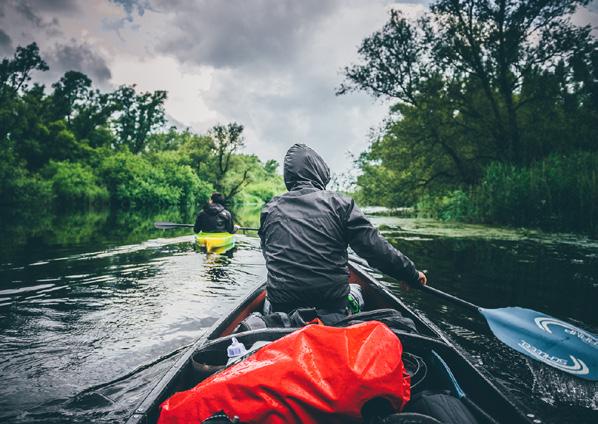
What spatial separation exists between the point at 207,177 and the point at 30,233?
37438 mm

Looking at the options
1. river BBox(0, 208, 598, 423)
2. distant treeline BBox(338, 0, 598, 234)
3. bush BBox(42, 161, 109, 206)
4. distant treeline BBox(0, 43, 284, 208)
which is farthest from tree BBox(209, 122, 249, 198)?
river BBox(0, 208, 598, 423)

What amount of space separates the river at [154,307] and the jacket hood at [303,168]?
149 centimetres

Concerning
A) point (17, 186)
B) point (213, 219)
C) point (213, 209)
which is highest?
point (17, 186)

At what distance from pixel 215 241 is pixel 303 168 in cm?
633

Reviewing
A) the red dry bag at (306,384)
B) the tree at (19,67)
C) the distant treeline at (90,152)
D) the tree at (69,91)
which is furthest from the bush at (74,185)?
the red dry bag at (306,384)

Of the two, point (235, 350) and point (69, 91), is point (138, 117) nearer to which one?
point (69, 91)

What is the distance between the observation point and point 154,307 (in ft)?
14.6

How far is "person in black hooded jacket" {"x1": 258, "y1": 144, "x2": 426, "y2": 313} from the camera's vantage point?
2.06 m

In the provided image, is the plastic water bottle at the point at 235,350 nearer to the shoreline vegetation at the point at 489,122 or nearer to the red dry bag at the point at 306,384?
the red dry bag at the point at 306,384

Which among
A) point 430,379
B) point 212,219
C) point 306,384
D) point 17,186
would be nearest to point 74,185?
point 17,186

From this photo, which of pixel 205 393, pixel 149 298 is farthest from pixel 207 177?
pixel 205 393

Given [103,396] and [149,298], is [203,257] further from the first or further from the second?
[103,396]

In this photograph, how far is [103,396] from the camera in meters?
2.49

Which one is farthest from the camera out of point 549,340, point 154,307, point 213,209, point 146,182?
point 146,182
